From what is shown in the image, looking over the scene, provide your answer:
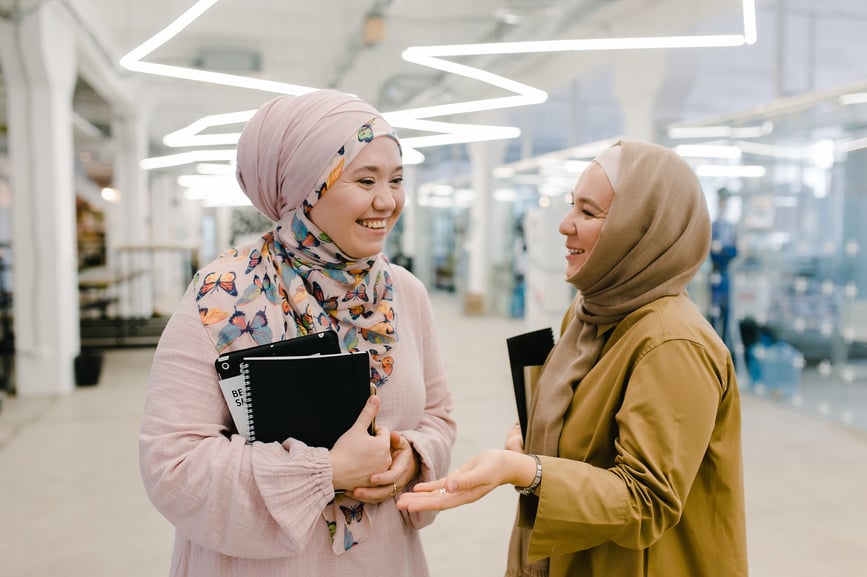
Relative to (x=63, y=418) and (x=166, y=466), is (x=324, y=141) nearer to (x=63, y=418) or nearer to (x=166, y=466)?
(x=166, y=466)

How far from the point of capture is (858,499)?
3965mm

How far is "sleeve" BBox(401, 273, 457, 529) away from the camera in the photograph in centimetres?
134

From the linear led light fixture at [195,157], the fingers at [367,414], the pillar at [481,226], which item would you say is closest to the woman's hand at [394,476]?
the fingers at [367,414]

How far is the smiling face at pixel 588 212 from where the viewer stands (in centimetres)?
128

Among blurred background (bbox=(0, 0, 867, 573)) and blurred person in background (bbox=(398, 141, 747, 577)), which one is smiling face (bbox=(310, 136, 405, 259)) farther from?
blurred background (bbox=(0, 0, 867, 573))

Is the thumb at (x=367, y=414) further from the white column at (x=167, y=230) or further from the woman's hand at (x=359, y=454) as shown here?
the white column at (x=167, y=230)

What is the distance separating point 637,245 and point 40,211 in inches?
254

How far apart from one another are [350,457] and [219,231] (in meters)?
15.7

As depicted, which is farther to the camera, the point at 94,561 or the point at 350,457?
the point at 94,561

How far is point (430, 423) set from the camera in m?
1.46

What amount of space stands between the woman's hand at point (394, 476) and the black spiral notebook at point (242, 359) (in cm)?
24

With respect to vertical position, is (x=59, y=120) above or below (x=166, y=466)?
above

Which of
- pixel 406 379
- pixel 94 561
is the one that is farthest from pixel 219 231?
pixel 406 379

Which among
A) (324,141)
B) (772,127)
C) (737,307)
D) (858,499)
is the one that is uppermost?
(772,127)
